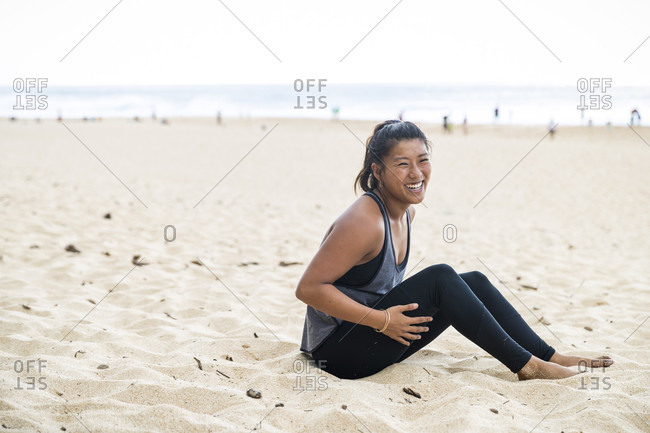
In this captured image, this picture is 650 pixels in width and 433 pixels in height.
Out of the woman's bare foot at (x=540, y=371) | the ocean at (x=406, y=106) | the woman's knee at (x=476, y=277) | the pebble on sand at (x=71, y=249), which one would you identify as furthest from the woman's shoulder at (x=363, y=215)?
the ocean at (x=406, y=106)

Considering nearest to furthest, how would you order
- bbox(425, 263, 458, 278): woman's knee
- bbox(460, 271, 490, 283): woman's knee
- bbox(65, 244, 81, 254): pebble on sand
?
bbox(425, 263, 458, 278): woman's knee, bbox(460, 271, 490, 283): woman's knee, bbox(65, 244, 81, 254): pebble on sand

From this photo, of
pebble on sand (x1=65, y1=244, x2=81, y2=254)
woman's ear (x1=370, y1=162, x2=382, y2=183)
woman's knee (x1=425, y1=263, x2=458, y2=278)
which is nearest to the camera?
woman's knee (x1=425, y1=263, x2=458, y2=278)

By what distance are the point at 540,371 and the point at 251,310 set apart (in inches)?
73.5

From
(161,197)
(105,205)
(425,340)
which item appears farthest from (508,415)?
(161,197)

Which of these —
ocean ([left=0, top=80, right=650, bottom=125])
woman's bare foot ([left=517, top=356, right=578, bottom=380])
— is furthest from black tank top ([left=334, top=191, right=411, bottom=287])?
ocean ([left=0, top=80, right=650, bottom=125])

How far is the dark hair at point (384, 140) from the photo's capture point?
2.61 m

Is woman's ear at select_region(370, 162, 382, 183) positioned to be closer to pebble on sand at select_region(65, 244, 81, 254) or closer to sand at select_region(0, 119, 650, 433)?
sand at select_region(0, 119, 650, 433)

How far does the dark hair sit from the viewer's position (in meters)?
2.61

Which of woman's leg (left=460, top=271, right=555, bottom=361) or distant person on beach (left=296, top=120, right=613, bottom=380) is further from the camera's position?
woman's leg (left=460, top=271, right=555, bottom=361)

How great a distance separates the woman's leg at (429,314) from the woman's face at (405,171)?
0.36 m

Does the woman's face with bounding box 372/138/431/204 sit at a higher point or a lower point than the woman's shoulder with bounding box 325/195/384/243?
higher

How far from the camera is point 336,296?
2.41 m

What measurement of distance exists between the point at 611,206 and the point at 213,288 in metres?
8.48

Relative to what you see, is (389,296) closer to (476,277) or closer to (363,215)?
(363,215)
